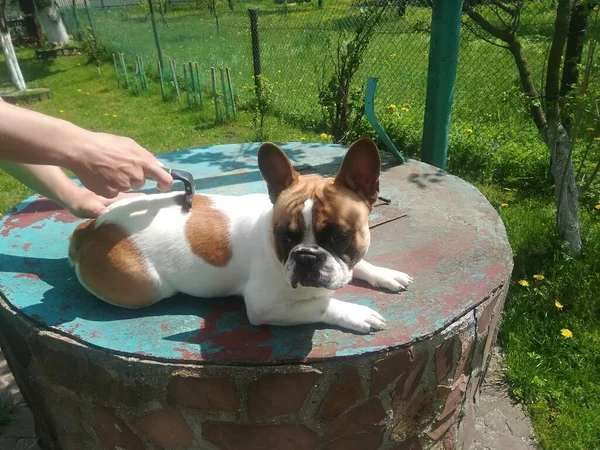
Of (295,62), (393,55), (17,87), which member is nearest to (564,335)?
(393,55)

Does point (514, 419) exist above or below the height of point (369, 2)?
below

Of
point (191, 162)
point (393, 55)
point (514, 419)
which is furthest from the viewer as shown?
point (393, 55)

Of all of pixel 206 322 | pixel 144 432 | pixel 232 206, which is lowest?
pixel 144 432

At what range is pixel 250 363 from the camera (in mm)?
2090

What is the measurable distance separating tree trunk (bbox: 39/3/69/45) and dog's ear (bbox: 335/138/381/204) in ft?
56.9

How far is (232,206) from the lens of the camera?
2521 millimetres

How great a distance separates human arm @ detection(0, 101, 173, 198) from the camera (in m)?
1.97

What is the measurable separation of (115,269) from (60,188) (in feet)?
2.84

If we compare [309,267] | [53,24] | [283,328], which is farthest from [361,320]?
[53,24]

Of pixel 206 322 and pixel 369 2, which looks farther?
pixel 369 2

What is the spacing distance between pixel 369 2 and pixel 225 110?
3.20m

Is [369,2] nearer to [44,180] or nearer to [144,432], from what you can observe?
[44,180]

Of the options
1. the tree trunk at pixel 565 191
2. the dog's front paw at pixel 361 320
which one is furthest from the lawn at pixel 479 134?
the dog's front paw at pixel 361 320

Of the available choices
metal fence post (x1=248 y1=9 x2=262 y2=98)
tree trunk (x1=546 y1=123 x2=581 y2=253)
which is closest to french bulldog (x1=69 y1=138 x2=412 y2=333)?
tree trunk (x1=546 y1=123 x2=581 y2=253)
